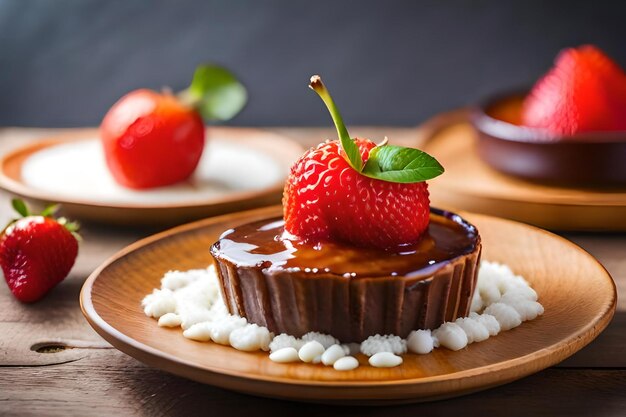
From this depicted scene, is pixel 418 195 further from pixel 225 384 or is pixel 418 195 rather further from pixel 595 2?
pixel 595 2

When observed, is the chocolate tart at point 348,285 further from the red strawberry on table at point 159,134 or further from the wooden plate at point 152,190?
the red strawberry on table at point 159,134

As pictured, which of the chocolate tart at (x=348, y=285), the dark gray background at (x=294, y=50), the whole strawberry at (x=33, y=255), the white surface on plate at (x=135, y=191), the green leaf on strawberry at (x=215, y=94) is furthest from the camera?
the dark gray background at (x=294, y=50)

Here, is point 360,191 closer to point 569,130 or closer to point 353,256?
point 353,256

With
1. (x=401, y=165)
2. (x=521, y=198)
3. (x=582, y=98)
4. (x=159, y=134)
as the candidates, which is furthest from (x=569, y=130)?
(x=401, y=165)

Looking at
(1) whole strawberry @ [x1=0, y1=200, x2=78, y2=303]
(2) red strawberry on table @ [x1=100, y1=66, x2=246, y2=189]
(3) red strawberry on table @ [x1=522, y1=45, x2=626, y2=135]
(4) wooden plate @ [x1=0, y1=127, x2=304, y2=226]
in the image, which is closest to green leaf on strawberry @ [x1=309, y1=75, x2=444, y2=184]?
(1) whole strawberry @ [x1=0, y1=200, x2=78, y2=303]

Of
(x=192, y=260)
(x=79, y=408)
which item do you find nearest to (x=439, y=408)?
(x=79, y=408)

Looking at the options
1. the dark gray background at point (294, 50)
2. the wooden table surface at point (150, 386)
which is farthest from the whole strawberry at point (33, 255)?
the dark gray background at point (294, 50)

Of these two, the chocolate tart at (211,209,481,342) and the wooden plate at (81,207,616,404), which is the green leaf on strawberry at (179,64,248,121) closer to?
the wooden plate at (81,207,616,404)

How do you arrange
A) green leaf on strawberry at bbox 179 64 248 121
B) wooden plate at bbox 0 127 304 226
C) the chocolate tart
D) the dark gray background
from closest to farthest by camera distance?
the chocolate tart
wooden plate at bbox 0 127 304 226
green leaf on strawberry at bbox 179 64 248 121
the dark gray background

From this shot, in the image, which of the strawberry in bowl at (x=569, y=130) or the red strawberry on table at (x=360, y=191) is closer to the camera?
the red strawberry on table at (x=360, y=191)
